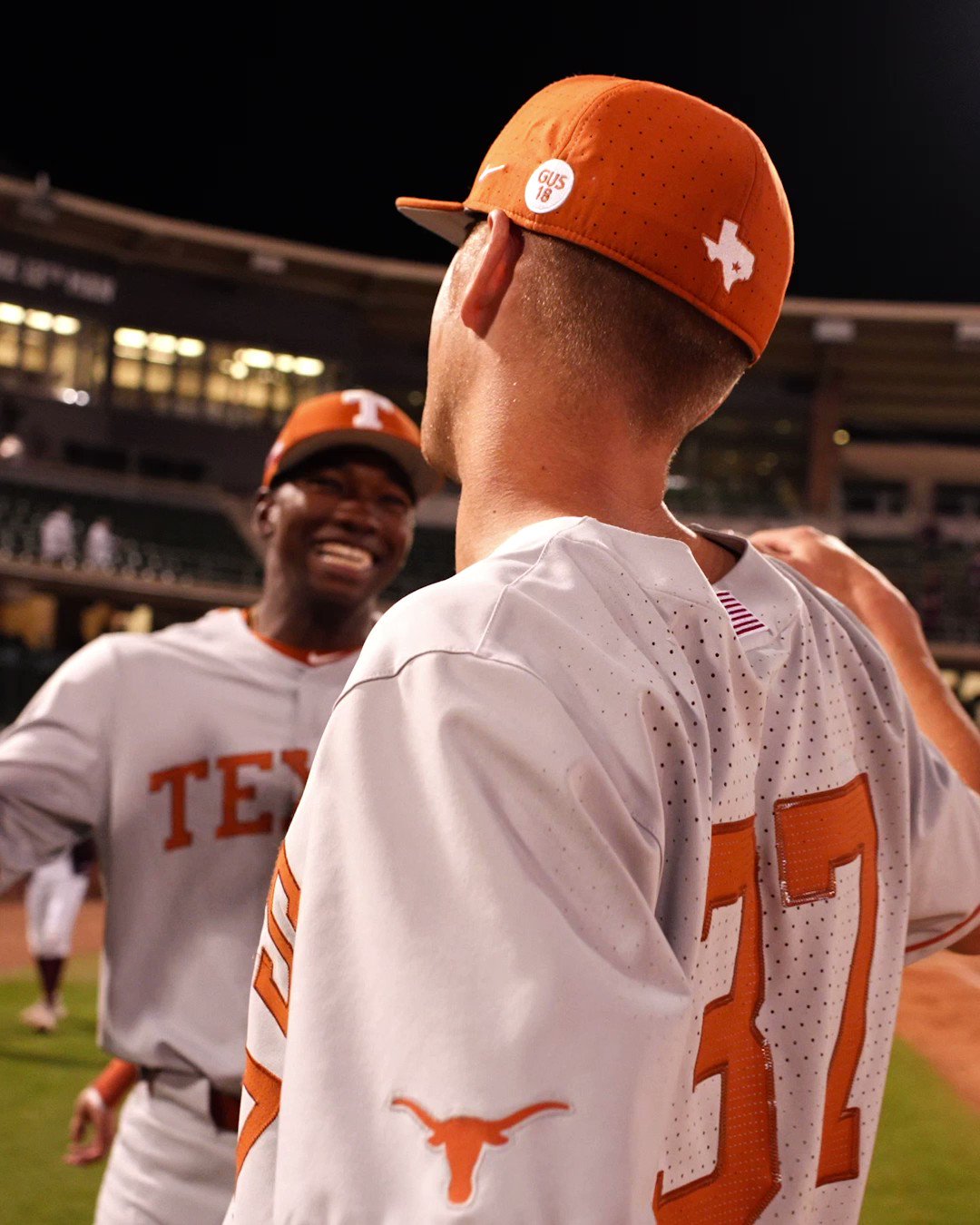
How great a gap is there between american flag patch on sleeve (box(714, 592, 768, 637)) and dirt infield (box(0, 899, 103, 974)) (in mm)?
8799

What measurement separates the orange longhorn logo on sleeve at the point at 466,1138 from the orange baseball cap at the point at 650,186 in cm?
71

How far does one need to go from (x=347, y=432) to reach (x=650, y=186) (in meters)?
1.98

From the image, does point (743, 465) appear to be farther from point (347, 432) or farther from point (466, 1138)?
point (466, 1138)

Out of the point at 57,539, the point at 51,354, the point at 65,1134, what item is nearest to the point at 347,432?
the point at 65,1134

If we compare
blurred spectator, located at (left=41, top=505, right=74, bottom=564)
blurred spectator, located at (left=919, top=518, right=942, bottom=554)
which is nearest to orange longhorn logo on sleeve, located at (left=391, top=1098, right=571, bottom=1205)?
blurred spectator, located at (left=41, top=505, right=74, bottom=564)

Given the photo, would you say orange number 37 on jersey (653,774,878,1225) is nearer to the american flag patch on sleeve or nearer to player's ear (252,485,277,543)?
the american flag patch on sleeve

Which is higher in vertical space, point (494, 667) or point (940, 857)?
point (494, 667)

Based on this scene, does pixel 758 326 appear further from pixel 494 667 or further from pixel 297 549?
pixel 297 549

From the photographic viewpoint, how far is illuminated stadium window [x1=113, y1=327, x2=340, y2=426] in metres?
27.0

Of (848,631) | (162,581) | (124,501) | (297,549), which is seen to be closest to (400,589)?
(162,581)

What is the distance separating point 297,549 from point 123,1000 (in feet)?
3.68

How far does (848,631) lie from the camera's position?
129cm

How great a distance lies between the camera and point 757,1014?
107 cm

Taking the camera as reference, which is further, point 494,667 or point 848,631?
point 848,631
